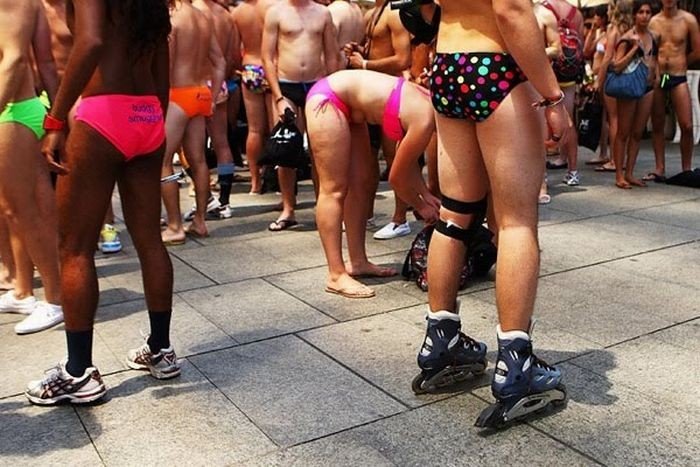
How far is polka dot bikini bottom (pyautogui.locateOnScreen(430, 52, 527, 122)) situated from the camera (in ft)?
9.26

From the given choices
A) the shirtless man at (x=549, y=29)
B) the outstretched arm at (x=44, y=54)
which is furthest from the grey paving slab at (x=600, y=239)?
the outstretched arm at (x=44, y=54)

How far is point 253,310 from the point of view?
174 inches

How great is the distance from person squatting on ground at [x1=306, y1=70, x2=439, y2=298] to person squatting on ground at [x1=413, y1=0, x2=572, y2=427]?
1086 millimetres

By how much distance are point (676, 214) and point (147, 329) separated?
484cm

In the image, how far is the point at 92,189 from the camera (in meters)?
3.10

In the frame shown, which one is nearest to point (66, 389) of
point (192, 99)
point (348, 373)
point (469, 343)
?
point (348, 373)

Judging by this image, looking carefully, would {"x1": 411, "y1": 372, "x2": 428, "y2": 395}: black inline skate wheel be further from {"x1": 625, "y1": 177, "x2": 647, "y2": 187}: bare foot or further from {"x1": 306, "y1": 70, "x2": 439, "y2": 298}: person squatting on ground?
{"x1": 625, "y1": 177, "x2": 647, "y2": 187}: bare foot

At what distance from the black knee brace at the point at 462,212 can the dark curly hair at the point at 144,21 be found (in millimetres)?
1379

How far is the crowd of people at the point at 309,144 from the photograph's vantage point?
2.88m

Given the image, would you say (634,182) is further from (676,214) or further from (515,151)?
(515,151)

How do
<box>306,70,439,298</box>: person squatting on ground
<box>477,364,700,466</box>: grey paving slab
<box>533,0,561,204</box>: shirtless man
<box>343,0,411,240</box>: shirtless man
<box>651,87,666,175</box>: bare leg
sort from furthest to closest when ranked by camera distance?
<box>651,87,666,175</box>: bare leg, <box>533,0,561,204</box>: shirtless man, <box>343,0,411,240</box>: shirtless man, <box>306,70,439,298</box>: person squatting on ground, <box>477,364,700,466</box>: grey paving slab

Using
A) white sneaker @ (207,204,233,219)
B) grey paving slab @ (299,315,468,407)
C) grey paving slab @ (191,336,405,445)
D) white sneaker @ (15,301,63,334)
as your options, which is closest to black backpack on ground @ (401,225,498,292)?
grey paving slab @ (299,315,468,407)

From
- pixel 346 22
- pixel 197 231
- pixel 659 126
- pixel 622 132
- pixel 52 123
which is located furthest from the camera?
pixel 659 126

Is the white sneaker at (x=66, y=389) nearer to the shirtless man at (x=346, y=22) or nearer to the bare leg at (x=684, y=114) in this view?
the shirtless man at (x=346, y=22)
